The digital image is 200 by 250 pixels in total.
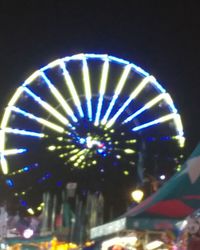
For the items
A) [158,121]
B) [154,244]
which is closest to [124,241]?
[154,244]

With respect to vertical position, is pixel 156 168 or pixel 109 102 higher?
pixel 109 102

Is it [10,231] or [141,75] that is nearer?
[141,75]

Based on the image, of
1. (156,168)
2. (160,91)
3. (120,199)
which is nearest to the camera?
(160,91)

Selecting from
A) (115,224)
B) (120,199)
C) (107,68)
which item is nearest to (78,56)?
(107,68)

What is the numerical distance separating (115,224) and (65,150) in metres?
19.4

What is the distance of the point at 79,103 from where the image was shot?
1097 inches

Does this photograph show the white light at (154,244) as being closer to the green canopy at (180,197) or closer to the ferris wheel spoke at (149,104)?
the green canopy at (180,197)

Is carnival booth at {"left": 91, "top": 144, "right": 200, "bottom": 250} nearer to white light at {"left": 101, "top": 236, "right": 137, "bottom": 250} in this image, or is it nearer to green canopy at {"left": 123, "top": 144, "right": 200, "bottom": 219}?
green canopy at {"left": 123, "top": 144, "right": 200, "bottom": 219}

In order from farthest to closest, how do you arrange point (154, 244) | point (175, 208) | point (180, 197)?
1. point (154, 244)
2. point (175, 208)
3. point (180, 197)

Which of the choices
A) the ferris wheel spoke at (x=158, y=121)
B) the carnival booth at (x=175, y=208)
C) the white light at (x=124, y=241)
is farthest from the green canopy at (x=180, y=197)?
the ferris wheel spoke at (x=158, y=121)

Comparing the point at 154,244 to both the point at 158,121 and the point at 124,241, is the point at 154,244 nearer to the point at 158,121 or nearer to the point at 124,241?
the point at 124,241

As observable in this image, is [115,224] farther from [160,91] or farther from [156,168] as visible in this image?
[156,168]

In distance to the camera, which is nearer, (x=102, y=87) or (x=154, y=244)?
(x=154, y=244)

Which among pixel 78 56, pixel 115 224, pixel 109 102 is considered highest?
pixel 78 56
